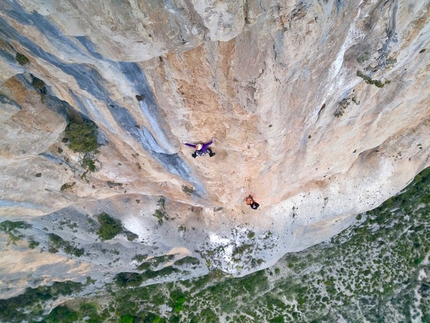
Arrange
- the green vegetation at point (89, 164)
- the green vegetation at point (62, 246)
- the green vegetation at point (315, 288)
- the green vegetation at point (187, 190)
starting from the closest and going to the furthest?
the green vegetation at point (89, 164), the green vegetation at point (187, 190), the green vegetation at point (62, 246), the green vegetation at point (315, 288)

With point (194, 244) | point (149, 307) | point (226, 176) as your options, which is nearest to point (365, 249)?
point (194, 244)

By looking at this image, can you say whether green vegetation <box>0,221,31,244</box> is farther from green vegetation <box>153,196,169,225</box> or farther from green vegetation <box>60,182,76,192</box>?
green vegetation <box>153,196,169,225</box>

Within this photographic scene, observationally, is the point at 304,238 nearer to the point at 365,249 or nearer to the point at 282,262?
the point at 282,262

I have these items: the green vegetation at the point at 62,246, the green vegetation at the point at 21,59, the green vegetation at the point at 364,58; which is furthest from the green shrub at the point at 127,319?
the green vegetation at the point at 364,58

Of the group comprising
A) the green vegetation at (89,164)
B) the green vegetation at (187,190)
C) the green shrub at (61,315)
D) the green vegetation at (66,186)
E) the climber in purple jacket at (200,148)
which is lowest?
the climber in purple jacket at (200,148)

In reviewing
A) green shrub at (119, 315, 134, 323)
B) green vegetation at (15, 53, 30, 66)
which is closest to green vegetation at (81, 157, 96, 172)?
green vegetation at (15, 53, 30, 66)

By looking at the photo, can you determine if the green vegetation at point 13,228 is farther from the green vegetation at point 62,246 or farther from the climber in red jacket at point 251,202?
the climber in red jacket at point 251,202
